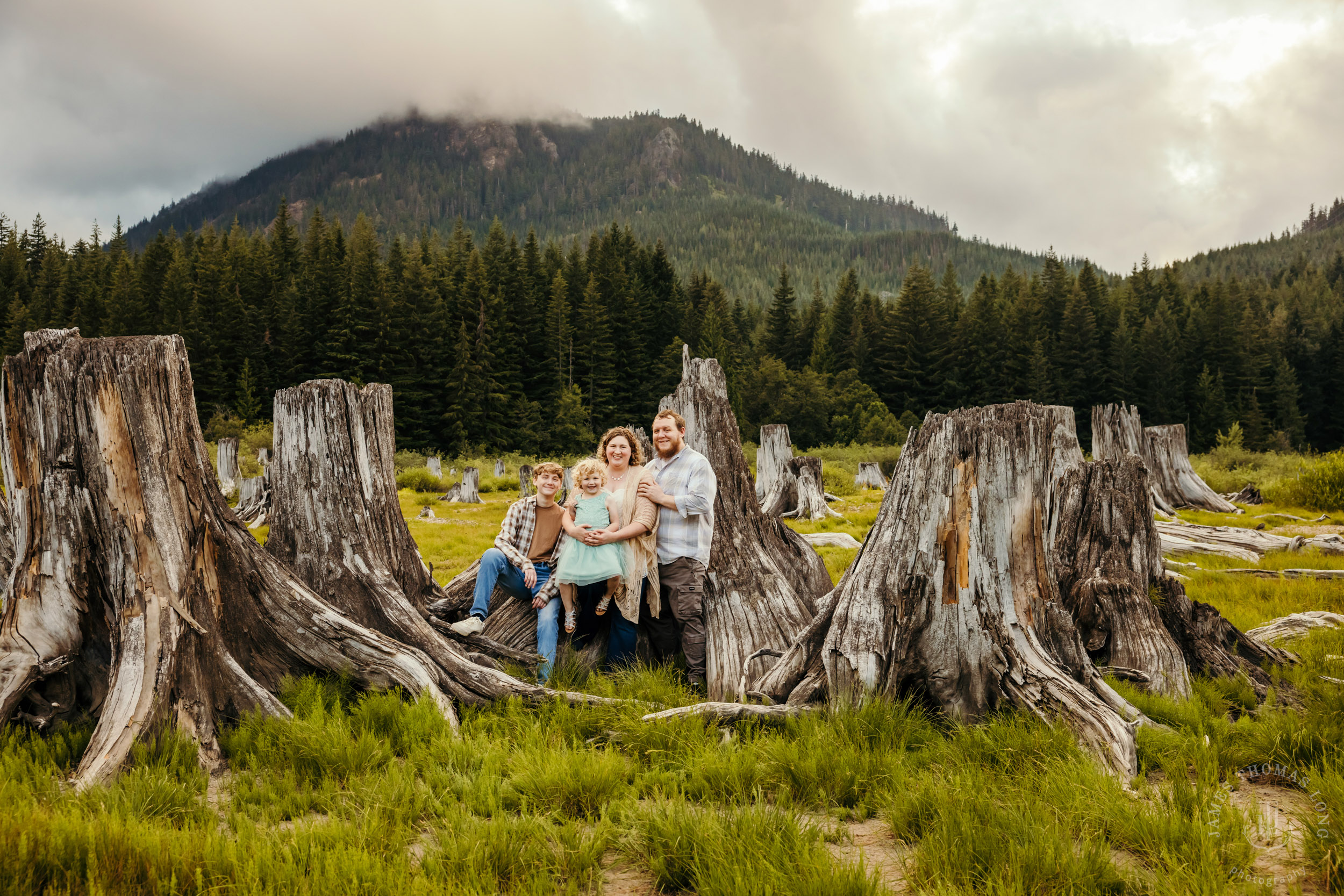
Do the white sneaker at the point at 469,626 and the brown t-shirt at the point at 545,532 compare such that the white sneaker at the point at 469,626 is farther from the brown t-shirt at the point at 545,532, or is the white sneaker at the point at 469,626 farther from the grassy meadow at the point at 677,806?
the grassy meadow at the point at 677,806

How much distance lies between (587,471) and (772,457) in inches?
437

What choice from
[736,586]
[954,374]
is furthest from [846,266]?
[736,586]

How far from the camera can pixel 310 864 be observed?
2.50 m

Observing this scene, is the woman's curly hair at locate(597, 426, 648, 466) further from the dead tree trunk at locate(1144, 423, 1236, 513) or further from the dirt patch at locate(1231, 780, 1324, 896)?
the dead tree trunk at locate(1144, 423, 1236, 513)

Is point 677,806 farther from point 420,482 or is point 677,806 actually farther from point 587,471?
point 420,482

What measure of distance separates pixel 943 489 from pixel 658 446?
6.74 feet

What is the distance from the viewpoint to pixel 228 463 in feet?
69.4

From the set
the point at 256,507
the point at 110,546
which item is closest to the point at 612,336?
the point at 256,507

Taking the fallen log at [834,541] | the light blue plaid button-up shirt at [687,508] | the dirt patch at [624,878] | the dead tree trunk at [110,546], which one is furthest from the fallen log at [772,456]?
the dirt patch at [624,878]

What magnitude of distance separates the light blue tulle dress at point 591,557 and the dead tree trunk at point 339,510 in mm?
887

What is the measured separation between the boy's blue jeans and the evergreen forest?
4601 centimetres

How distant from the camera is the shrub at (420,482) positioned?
24609 mm

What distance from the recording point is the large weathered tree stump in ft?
51.1

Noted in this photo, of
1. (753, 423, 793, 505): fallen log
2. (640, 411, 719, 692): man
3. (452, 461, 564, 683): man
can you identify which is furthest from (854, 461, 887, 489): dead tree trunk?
(452, 461, 564, 683): man
